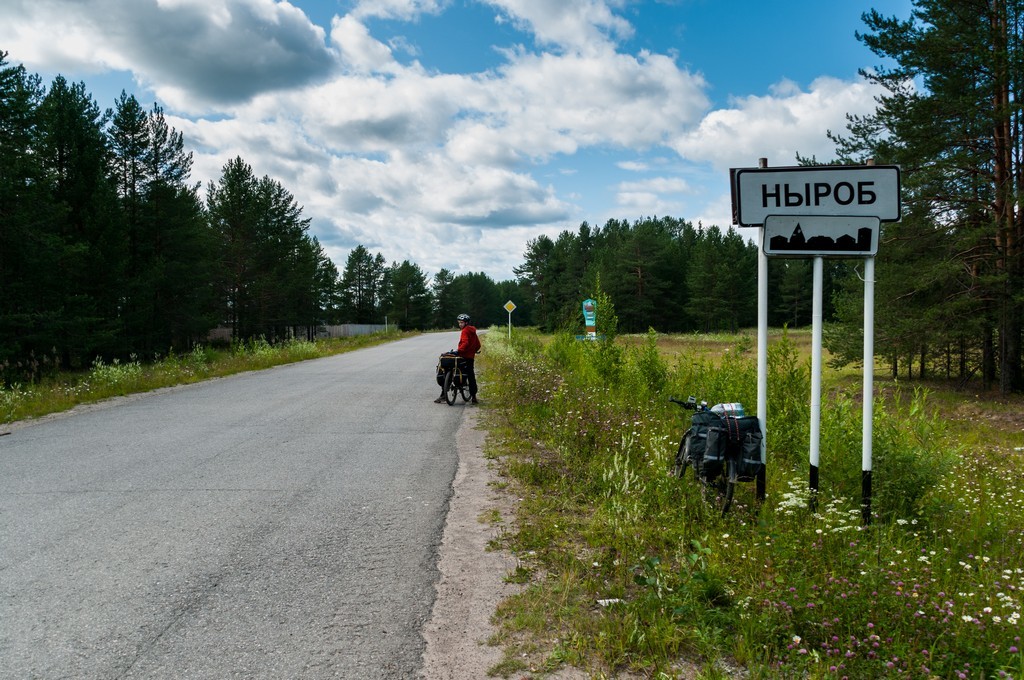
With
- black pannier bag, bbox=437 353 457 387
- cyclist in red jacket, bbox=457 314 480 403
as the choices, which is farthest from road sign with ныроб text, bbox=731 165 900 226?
black pannier bag, bbox=437 353 457 387

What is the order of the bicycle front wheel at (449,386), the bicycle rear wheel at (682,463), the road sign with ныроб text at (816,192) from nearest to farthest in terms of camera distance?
the road sign with ныроб text at (816,192) < the bicycle rear wheel at (682,463) < the bicycle front wheel at (449,386)

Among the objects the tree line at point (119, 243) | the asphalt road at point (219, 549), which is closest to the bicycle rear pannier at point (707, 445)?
the asphalt road at point (219, 549)

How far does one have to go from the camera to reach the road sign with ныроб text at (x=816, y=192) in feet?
13.4

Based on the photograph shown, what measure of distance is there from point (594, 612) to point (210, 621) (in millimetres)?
2114

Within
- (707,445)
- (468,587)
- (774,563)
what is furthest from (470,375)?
(774,563)

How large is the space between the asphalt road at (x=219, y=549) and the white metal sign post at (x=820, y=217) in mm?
2932

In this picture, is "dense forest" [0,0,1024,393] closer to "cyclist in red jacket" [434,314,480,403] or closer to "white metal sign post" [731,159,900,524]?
"white metal sign post" [731,159,900,524]

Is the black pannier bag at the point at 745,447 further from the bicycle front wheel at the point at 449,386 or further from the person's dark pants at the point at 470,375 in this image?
the person's dark pants at the point at 470,375

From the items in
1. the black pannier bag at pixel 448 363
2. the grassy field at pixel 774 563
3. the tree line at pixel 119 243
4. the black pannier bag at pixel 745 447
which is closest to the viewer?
the grassy field at pixel 774 563

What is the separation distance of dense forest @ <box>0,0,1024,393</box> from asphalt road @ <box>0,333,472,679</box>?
408cm

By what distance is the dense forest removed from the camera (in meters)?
14.4

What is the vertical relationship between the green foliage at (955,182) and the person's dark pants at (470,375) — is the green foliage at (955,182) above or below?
above

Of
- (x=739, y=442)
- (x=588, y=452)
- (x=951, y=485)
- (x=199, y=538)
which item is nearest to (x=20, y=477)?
(x=199, y=538)

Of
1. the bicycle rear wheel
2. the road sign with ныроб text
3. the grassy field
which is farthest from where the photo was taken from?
the bicycle rear wheel
